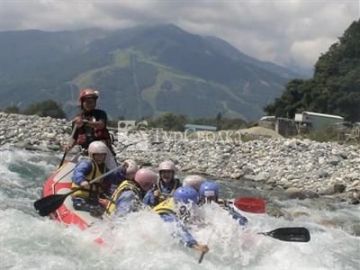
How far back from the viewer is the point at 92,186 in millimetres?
9922

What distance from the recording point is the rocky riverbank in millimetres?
19547

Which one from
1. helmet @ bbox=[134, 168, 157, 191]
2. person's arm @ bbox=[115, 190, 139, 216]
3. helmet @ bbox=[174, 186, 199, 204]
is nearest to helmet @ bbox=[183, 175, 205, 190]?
helmet @ bbox=[174, 186, 199, 204]

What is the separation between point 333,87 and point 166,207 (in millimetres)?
41235

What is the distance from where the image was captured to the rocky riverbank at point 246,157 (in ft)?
64.1

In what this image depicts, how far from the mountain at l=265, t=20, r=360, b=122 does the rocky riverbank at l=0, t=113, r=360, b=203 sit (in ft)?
73.8

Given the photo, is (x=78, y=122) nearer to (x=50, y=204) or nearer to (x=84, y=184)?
(x=84, y=184)

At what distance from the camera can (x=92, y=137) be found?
11188 millimetres

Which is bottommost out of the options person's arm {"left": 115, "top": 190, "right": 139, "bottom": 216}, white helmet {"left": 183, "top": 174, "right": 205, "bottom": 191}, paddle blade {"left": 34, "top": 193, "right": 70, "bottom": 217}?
paddle blade {"left": 34, "top": 193, "right": 70, "bottom": 217}

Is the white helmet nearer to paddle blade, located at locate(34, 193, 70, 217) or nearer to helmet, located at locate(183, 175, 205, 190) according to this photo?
helmet, located at locate(183, 175, 205, 190)

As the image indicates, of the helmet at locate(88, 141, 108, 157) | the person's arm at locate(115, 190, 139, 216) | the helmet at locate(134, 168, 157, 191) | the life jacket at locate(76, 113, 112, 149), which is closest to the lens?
the person's arm at locate(115, 190, 139, 216)

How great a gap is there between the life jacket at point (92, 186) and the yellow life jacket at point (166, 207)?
1767mm

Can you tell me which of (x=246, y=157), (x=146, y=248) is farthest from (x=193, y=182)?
(x=246, y=157)

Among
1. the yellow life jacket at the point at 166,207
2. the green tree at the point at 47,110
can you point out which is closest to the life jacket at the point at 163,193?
the yellow life jacket at the point at 166,207

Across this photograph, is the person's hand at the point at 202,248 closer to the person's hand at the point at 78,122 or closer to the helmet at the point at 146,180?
the helmet at the point at 146,180
